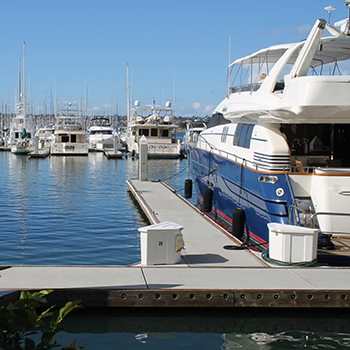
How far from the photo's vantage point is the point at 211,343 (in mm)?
6789

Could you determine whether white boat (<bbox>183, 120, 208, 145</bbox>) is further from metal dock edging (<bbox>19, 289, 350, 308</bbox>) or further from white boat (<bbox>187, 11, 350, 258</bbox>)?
metal dock edging (<bbox>19, 289, 350, 308</bbox>)

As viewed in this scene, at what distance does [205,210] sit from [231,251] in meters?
6.26

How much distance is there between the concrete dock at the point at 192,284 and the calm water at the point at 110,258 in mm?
284

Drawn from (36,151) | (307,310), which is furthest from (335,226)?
(36,151)

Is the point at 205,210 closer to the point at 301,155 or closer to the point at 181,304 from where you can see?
the point at 301,155

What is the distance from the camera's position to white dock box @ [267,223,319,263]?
8430 mm

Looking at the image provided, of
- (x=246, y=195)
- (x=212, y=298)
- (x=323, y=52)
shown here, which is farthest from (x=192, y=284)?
(x=323, y=52)

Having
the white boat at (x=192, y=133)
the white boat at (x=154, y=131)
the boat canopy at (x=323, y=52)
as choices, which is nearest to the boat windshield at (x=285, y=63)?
the boat canopy at (x=323, y=52)

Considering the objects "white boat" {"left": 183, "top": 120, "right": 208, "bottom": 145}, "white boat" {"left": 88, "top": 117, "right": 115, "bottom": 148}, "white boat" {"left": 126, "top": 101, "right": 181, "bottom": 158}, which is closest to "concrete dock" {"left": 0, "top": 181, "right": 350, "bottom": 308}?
"white boat" {"left": 183, "top": 120, "right": 208, "bottom": 145}

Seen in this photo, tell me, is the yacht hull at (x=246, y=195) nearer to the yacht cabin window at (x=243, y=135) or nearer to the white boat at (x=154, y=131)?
the yacht cabin window at (x=243, y=135)

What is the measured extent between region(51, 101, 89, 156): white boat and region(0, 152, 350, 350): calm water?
65.9 feet

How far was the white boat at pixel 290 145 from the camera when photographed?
32.4 ft

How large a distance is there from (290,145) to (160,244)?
18.3 ft

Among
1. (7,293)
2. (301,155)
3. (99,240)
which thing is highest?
(301,155)
